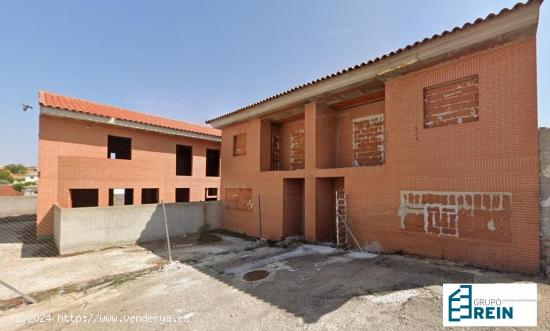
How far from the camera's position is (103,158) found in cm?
1253

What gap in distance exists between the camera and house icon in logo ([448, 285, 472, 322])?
3.76m

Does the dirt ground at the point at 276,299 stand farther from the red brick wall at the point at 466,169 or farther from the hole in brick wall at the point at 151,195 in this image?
the hole in brick wall at the point at 151,195

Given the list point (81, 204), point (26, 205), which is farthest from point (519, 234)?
point (26, 205)

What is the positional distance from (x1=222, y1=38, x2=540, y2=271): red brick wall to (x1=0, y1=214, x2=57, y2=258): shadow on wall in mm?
10899

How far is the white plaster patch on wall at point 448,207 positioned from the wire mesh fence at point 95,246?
691cm

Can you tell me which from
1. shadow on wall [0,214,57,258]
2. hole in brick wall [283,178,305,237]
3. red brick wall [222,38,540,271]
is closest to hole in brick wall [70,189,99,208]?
shadow on wall [0,214,57,258]

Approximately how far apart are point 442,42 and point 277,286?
6.85m

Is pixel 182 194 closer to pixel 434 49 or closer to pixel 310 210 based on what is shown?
pixel 310 210

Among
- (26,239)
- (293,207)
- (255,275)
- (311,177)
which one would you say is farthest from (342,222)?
(26,239)

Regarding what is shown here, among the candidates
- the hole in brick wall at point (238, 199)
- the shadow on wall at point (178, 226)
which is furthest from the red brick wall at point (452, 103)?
the shadow on wall at point (178, 226)

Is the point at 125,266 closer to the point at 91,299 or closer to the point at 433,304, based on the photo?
the point at 91,299

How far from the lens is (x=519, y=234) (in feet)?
17.3

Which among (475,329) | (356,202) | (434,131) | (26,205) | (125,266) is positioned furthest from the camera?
(26,205)

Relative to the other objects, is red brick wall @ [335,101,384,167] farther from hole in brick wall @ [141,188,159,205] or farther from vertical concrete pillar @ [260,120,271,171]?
hole in brick wall @ [141,188,159,205]
